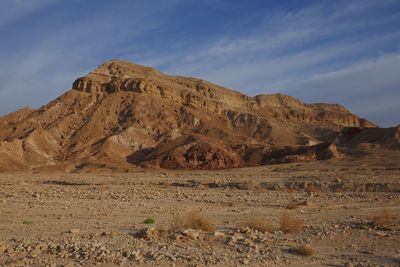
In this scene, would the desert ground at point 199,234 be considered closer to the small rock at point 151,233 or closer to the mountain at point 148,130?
the small rock at point 151,233

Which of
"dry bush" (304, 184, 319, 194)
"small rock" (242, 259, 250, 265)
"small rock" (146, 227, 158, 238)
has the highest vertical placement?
"dry bush" (304, 184, 319, 194)

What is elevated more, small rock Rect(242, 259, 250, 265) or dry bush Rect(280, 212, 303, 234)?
dry bush Rect(280, 212, 303, 234)

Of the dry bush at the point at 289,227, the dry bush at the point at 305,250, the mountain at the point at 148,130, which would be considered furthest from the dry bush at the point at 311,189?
the mountain at the point at 148,130

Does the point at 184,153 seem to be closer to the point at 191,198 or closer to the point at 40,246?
the point at 191,198

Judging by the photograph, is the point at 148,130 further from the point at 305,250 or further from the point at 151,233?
the point at 305,250

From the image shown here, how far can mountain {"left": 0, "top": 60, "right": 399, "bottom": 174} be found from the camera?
226 feet

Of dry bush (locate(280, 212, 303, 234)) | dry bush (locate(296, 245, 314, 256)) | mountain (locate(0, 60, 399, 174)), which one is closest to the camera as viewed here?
dry bush (locate(296, 245, 314, 256))

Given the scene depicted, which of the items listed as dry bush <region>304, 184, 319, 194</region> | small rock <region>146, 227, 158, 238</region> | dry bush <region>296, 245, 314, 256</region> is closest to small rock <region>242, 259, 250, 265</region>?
dry bush <region>296, 245, 314, 256</region>

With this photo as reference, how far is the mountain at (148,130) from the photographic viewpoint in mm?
68975

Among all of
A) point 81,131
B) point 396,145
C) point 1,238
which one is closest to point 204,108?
point 81,131

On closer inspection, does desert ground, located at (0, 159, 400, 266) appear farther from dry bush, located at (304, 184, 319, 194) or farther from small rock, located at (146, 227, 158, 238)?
dry bush, located at (304, 184, 319, 194)

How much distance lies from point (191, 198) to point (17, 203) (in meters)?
7.93

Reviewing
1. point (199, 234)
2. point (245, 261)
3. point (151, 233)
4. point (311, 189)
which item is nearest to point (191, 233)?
point (199, 234)

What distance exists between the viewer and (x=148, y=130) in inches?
3216
